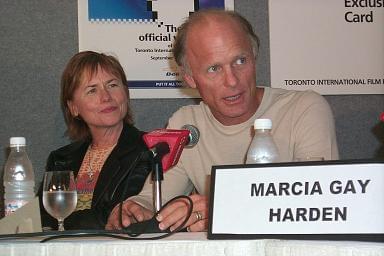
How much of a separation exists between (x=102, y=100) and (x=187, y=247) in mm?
1724

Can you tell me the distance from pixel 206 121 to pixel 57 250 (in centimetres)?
119

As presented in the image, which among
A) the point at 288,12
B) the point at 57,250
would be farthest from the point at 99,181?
the point at 57,250

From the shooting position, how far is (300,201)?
957 mm

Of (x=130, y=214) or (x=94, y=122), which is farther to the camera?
(x=94, y=122)

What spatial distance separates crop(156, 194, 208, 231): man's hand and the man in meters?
0.46

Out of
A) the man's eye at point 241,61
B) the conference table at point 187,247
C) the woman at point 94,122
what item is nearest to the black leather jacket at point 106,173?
the woman at point 94,122

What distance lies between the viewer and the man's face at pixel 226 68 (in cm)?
196

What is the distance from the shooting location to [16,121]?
9.20 ft

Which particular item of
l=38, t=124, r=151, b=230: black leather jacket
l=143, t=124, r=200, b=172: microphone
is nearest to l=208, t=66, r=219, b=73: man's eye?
l=38, t=124, r=151, b=230: black leather jacket

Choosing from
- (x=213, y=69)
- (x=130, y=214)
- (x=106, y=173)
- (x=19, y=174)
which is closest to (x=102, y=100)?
(x=106, y=173)

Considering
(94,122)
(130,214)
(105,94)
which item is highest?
(105,94)

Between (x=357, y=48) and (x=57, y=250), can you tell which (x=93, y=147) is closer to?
(x=357, y=48)

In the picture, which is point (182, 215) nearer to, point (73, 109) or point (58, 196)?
point (58, 196)

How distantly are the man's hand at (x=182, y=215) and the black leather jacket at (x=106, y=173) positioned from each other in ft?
2.42
